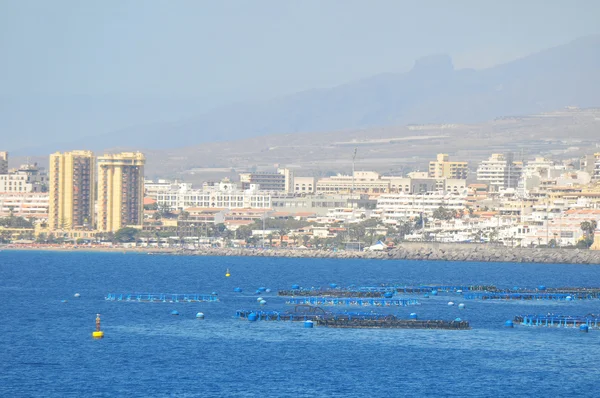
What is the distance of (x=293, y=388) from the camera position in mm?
59812

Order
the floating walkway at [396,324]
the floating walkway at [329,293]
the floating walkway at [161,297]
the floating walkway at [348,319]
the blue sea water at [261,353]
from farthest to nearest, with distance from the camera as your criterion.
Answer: the floating walkway at [329,293], the floating walkway at [161,297], the floating walkway at [348,319], the floating walkway at [396,324], the blue sea water at [261,353]

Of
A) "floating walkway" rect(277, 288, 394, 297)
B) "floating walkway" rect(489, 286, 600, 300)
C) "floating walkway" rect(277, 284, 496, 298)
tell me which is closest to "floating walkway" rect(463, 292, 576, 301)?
"floating walkway" rect(489, 286, 600, 300)

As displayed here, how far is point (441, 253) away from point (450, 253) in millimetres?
1370

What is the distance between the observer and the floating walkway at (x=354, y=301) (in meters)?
97.1

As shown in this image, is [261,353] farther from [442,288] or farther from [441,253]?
[441,253]

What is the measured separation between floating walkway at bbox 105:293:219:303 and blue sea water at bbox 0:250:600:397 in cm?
127

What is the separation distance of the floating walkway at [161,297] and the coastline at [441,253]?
253 ft

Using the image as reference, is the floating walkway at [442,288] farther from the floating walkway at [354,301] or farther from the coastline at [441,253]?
the coastline at [441,253]

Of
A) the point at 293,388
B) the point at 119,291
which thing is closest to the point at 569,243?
the point at 119,291

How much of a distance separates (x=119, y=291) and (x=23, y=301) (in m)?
11.7

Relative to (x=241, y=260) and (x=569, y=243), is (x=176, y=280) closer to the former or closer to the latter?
(x=241, y=260)

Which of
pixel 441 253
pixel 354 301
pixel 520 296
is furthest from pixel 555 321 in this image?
pixel 441 253

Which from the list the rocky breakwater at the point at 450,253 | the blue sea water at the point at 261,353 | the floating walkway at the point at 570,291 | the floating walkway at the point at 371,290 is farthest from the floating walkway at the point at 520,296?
the rocky breakwater at the point at 450,253

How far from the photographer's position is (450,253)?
17775 centimetres
